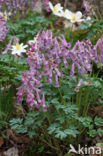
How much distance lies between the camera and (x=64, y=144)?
2520 millimetres

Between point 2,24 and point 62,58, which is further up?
→ point 2,24

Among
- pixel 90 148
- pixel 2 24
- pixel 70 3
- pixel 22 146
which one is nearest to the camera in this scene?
pixel 90 148

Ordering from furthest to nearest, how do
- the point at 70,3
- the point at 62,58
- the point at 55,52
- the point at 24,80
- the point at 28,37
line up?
the point at 70,3 < the point at 28,37 < the point at 62,58 < the point at 55,52 < the point at 24,80

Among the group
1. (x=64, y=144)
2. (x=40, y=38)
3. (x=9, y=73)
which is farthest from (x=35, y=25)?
(x=64, y=144)

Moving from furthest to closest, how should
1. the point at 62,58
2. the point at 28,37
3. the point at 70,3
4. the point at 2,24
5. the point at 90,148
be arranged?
the point at 70,3, the point at 28,37, the point at 2,24, the point at 90,148, the point at 62,58

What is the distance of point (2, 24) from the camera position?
3072mm

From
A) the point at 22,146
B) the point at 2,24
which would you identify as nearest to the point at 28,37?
the point at 2,24

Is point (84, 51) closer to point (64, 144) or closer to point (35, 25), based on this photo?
point (64, 144)

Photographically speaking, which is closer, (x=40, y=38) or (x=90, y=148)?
(x=40, y=38)

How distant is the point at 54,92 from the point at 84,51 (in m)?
0.49

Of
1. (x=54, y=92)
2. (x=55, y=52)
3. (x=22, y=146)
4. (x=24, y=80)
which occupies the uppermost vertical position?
(x=55, y=52)

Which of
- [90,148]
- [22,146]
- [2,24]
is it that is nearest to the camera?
[90,148]

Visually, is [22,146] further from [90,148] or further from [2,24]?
[2,24]

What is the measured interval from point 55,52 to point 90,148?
3.46ft
